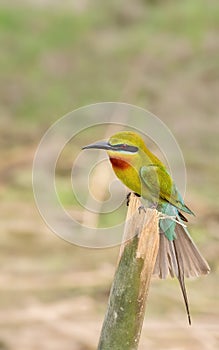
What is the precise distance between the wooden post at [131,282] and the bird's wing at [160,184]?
0.05m

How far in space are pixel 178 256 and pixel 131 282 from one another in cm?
15

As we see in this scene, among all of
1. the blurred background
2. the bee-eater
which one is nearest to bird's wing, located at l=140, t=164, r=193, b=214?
the bee-eater

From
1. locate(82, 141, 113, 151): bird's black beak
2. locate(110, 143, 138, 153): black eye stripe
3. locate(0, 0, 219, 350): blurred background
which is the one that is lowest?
locate(82, 141, 113, 151): bird's black beak

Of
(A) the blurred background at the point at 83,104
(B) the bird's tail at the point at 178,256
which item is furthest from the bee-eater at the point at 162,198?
(A) the blurred background at the point at 83,104

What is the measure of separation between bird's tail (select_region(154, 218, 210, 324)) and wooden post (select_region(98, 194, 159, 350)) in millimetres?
80

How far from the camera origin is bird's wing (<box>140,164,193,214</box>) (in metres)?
2.18

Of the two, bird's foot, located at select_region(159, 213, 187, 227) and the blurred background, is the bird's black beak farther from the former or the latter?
the blurred background

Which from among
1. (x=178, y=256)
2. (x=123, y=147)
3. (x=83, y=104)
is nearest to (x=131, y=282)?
(x=178, y=256)

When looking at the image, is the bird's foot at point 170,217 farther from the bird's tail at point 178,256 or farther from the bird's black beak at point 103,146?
the bird's black beak at point 103,146

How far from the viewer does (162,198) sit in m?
2.26

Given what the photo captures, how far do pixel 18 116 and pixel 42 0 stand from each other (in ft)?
6.74

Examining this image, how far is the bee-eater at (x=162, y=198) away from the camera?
2143 mm

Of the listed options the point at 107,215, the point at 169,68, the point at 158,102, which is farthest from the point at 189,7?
the point at 107,215

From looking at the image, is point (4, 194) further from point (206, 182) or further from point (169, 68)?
point (169, 68)
